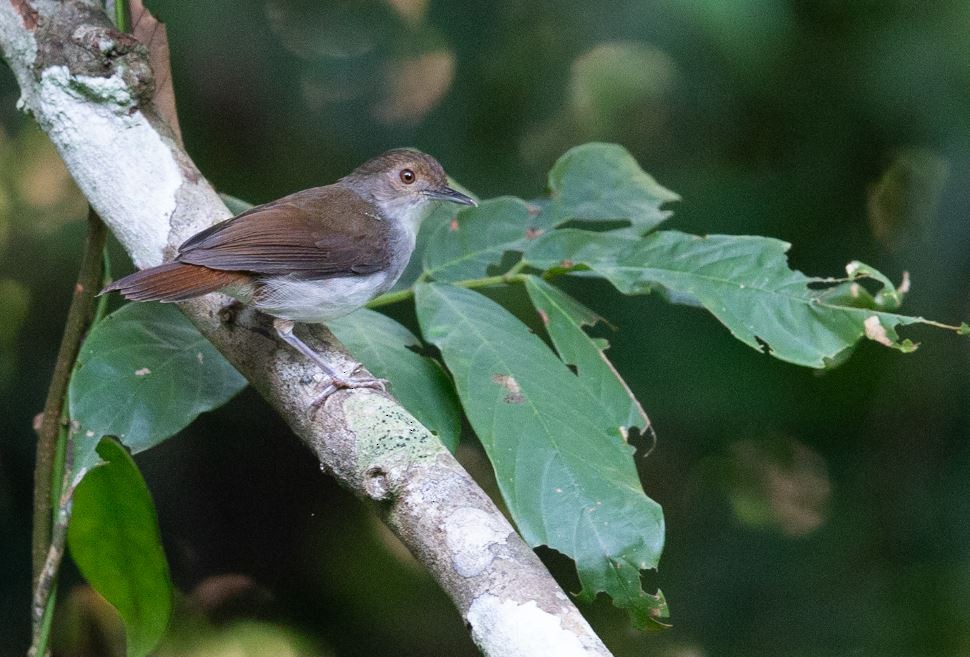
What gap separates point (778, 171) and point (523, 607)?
2776 millimetres

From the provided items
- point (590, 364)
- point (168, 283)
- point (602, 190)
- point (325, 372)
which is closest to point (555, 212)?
point (602, 190)

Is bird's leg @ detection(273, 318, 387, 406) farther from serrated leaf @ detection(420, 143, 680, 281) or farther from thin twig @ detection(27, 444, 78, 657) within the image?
thin twig @ detection(27, 444, 78, 657)

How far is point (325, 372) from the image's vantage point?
203 centimetres

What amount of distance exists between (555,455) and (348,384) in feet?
1.42

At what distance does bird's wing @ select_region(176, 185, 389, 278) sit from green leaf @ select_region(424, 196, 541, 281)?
20cm

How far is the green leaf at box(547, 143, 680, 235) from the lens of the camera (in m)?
2.58

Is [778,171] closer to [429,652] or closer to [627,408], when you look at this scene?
[627,408]

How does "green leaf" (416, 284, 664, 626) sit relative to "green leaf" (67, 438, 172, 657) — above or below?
above

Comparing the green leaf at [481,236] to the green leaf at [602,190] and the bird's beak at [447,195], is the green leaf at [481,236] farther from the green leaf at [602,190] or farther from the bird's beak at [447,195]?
the bird's beak at [447,195]

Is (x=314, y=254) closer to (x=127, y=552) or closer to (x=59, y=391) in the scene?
(x=59, y=391)

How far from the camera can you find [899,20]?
11.4ft

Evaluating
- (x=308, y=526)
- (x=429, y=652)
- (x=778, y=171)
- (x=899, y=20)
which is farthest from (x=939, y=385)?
(x=308, y=526)

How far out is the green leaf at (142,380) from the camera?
1.98 m

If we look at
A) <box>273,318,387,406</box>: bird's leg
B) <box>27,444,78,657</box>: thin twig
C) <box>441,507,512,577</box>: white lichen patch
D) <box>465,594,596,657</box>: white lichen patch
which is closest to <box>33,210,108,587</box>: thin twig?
<box>27,444,78,657</box>: thin twig
